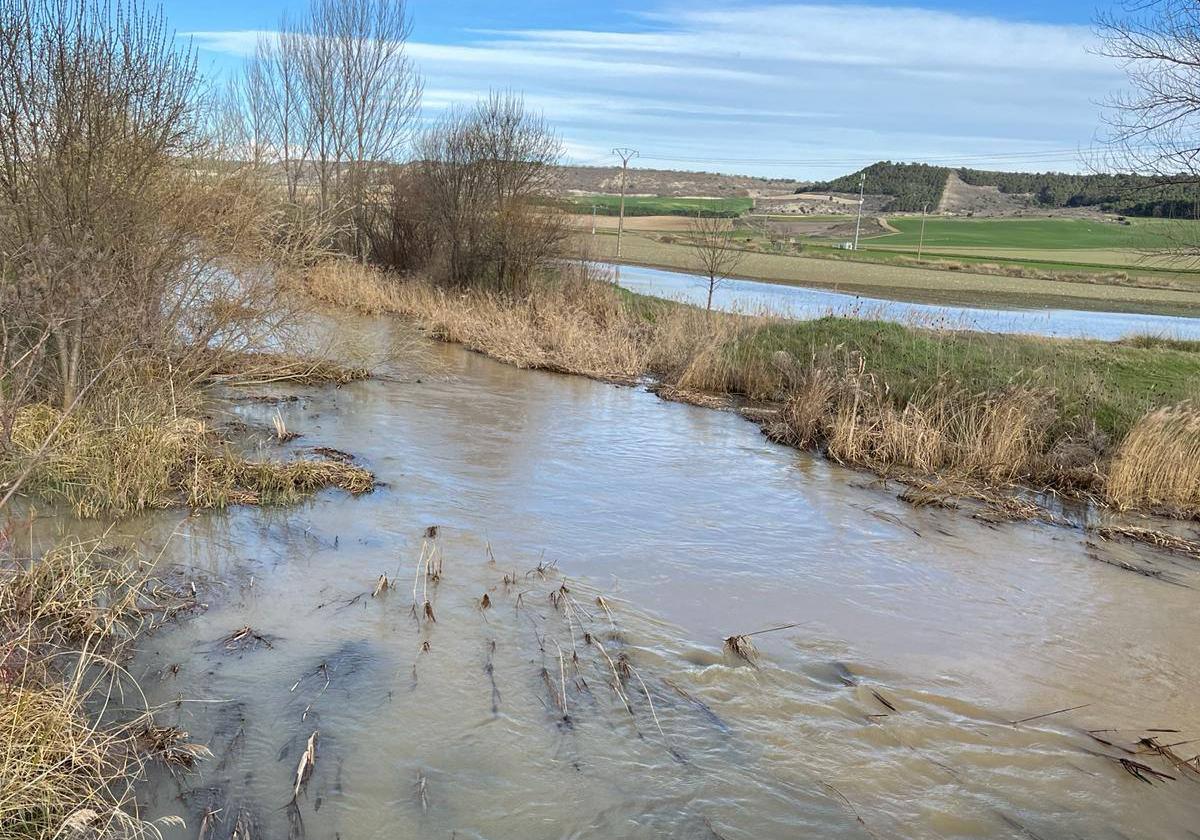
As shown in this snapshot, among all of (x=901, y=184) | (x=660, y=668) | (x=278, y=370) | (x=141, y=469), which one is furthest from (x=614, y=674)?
(x=901, y=184)

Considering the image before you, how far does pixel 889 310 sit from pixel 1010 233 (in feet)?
298

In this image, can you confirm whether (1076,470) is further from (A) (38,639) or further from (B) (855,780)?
(A) (38,639)

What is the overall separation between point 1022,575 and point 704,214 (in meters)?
16.5

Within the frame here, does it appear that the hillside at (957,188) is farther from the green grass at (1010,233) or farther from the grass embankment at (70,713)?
the grass embankment at (70,713)

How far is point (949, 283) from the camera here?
5262 centimetres

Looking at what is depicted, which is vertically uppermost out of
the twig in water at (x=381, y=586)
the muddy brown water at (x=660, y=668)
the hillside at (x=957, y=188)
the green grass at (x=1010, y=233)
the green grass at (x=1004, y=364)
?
the hillside at (x=957, y=188)

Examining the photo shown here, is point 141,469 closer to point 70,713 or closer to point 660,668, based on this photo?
point 70,713

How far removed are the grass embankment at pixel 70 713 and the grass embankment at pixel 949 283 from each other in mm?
34854

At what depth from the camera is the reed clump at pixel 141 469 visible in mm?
8367

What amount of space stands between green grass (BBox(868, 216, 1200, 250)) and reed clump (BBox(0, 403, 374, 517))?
82558 millimetres

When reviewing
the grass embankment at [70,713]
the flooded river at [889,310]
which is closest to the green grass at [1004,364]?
the flooded river at [889,310]

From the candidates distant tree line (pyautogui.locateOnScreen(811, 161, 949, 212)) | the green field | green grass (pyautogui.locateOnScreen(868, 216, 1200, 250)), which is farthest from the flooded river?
distant tree line (pyautogui.locateOnScreen(811, 161, 949, 212))

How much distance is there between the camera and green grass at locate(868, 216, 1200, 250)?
298 ft

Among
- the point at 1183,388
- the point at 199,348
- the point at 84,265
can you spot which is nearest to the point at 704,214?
the point at 1183,388
